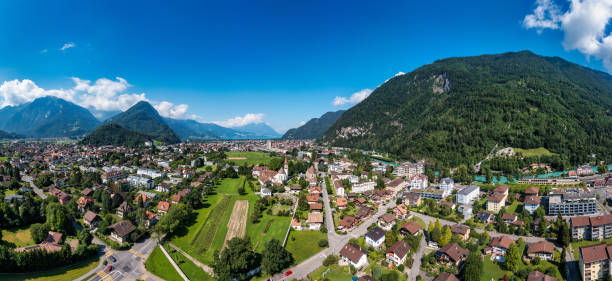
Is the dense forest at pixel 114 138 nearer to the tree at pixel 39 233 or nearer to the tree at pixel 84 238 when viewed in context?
the tree at pixel 39 233

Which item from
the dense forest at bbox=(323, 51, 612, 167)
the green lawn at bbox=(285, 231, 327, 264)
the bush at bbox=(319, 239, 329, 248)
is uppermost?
the dense forest at bbox=(323, 51, 612, 167)

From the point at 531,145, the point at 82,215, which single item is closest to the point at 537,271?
the point at 82,215

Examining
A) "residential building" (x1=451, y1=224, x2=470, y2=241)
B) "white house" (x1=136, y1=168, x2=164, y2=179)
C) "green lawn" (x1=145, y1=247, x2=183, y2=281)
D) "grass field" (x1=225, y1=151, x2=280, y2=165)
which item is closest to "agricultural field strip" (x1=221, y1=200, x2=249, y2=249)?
"green lawn" (x1=145, y1=247, x2=183, y2=281)

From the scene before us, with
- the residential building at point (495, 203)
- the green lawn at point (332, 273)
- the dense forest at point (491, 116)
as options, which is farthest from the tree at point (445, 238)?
the dense forest at point (491, 116)

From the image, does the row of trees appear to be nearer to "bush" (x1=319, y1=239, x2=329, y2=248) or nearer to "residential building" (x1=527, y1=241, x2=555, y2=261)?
Result: "bush" (x1=319, y1=239, x2=329, y2=248)

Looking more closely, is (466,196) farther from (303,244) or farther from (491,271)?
(303,244)

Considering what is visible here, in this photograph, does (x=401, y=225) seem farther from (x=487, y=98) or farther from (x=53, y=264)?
(x=487, y=98)
